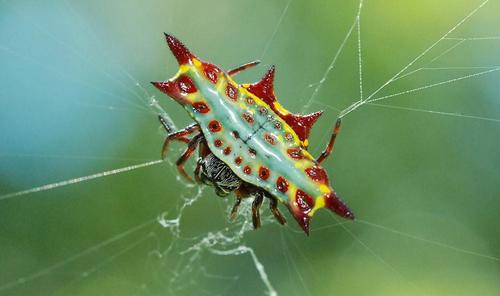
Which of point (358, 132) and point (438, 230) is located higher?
point (358, 132)

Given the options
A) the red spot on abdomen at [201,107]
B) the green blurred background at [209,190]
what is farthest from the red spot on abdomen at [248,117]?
the green blurred background at [209,190]

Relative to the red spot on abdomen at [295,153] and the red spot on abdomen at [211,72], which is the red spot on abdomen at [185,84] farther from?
the red spot on abdomen at [295,153]

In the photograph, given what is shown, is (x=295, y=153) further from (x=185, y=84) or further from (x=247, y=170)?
(x=185, y=84)

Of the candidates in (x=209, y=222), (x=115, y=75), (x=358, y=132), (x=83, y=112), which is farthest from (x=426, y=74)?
(x=83, y=112)

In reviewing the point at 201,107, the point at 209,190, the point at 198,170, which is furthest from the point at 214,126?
the point at 209,190

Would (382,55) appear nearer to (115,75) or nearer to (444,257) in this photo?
(444,257)

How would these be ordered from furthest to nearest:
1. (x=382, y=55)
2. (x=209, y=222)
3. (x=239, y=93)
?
(x=209, y=222) < (x=382, y=55) < (x=239, y=93)

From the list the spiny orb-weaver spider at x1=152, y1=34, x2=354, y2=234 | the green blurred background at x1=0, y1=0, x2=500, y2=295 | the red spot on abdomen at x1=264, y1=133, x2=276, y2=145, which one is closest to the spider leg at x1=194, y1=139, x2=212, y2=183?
the spiny orb-weaver spider at x1=152, y1=34, x2=354, y2=234
